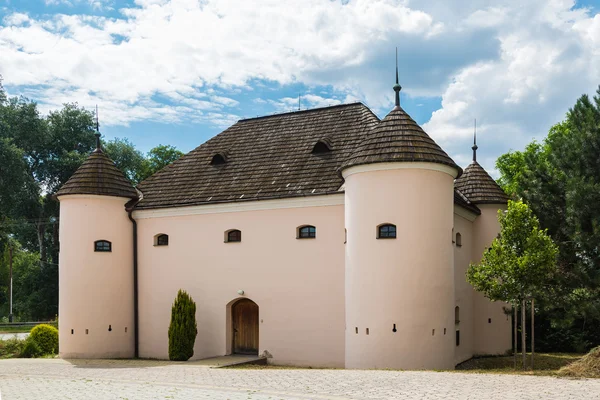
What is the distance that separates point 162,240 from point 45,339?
638cm

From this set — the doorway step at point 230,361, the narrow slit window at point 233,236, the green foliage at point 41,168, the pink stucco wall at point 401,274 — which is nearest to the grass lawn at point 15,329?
the green foliage at point 41,168

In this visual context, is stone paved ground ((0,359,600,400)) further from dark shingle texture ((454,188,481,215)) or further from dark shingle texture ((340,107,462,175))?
dark shingle texture ((454,188,481,215))

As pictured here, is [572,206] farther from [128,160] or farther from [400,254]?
[128,160]

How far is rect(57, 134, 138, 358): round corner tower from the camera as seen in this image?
22469 millimetres

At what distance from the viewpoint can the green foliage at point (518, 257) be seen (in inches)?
623

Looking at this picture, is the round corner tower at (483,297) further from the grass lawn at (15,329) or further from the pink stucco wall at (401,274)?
the grass lawn at (15,329)

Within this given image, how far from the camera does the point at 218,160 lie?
24.0 m

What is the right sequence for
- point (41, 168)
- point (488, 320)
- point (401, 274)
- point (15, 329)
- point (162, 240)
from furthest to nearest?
point (41, 168), point (15, 329), point (488, 320), point (162, 240), point (401, 274)

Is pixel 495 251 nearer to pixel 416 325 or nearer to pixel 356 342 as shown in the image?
pixel 416 325

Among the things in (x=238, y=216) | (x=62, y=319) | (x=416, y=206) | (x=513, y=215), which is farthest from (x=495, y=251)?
(x=62, y=319)

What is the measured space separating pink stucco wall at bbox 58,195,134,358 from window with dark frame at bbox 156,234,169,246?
3.95 feet

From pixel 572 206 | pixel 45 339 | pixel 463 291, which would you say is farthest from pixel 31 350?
pixel 572 206

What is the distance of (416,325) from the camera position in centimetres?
1770

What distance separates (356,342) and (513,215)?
5.69 m
